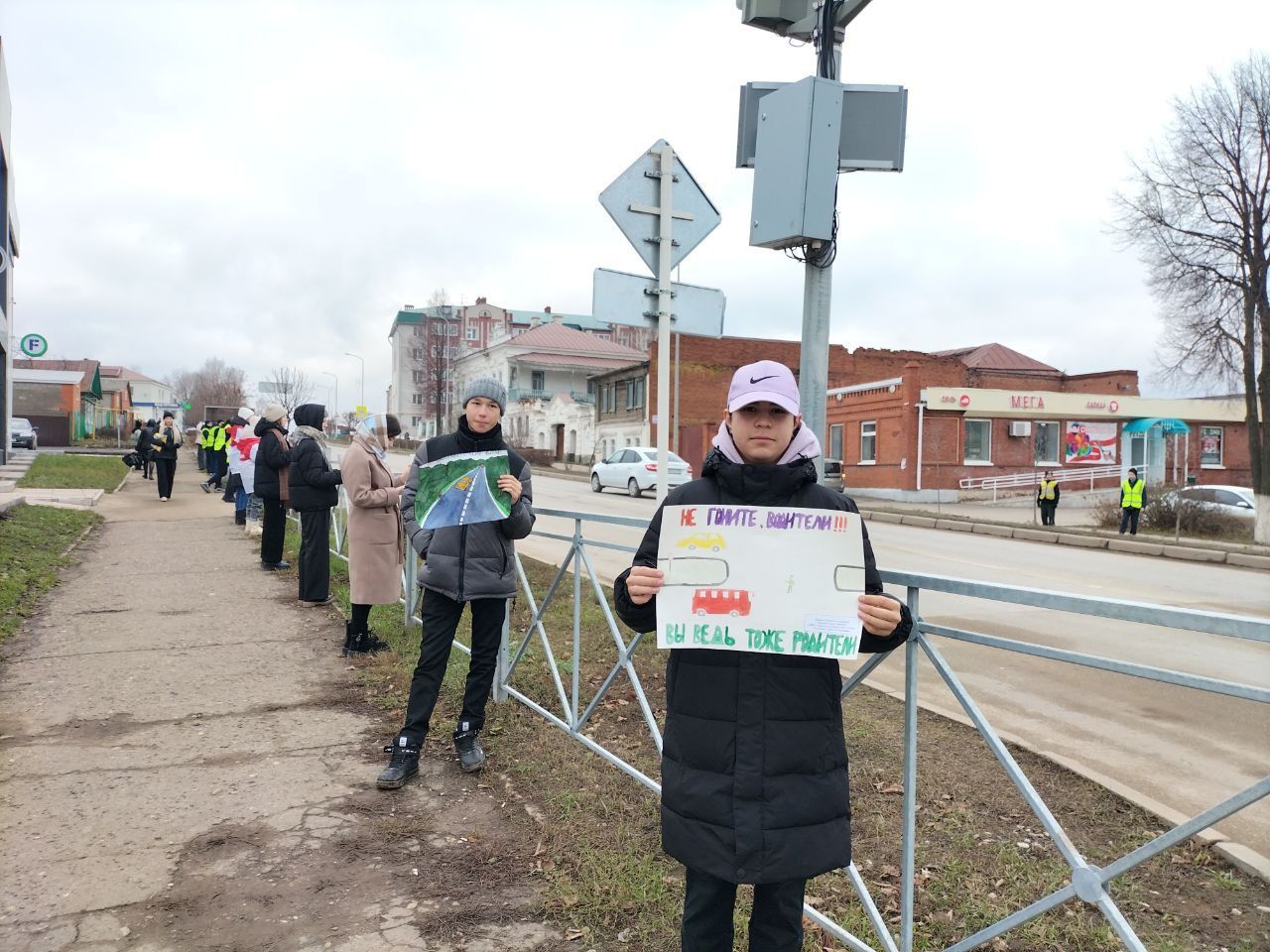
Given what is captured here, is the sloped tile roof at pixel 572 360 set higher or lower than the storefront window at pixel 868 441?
higher

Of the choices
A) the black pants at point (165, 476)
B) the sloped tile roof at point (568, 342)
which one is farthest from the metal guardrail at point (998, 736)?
the sloped tile roof at point (568, 342)

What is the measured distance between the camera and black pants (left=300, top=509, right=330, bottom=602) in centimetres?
768

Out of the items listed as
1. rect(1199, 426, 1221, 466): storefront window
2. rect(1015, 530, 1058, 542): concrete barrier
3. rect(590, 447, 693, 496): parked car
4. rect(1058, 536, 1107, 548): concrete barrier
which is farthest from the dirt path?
rect(1199, 426, 1221, 466): storefront window

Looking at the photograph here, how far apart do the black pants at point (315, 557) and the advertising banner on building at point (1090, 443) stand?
108ft

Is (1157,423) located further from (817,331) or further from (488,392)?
(488,392)

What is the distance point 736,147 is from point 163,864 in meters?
4.44

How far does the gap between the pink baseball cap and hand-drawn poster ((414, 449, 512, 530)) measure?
2.11 meters

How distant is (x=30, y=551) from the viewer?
9.88 metres

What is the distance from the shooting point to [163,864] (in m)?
3.26

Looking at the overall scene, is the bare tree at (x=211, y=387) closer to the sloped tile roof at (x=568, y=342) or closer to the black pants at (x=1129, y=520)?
the sloped tile roof at (x=568, y=342)

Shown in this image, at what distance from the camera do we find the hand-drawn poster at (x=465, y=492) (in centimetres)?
413

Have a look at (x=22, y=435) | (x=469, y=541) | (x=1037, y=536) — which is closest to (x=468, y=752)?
(x=469, y=541)

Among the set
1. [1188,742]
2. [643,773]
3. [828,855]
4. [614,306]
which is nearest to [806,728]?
[828,855]

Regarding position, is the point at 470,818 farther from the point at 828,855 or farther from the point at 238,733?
the point at 828,855
